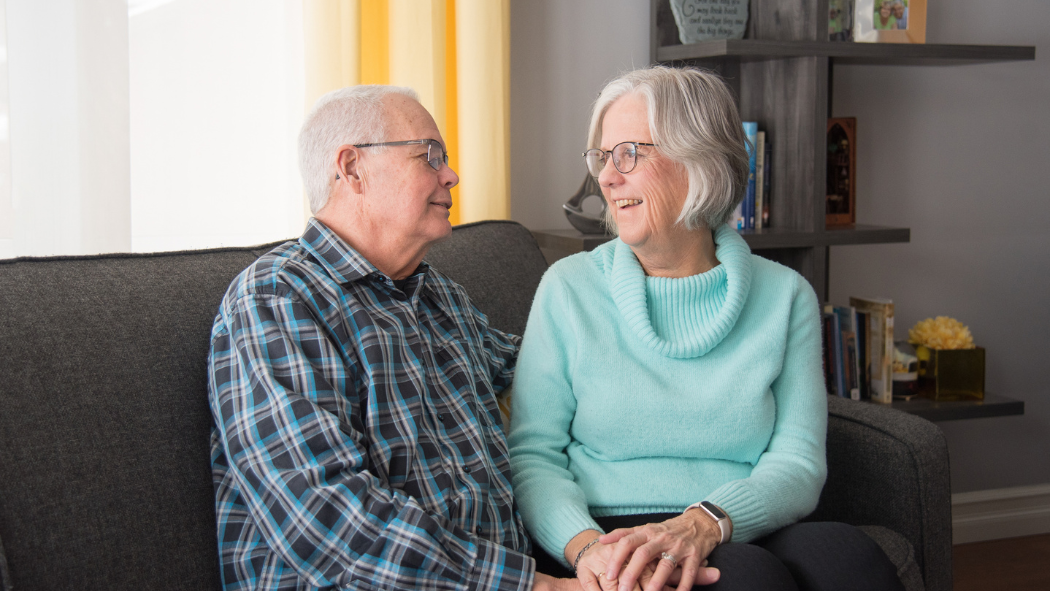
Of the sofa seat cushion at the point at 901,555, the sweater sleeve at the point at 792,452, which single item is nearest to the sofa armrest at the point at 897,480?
the sofa seat cushion at the point at 901,555

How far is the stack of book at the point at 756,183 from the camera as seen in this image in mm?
2256

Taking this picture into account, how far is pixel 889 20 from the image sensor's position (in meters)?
2.24

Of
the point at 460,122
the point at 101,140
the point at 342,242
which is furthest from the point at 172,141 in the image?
the point at 342,242

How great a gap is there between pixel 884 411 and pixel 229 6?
1.65 m

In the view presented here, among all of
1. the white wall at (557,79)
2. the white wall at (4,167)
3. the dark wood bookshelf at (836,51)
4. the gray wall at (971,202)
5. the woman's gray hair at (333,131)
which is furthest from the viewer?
the gray wall at (971,202)

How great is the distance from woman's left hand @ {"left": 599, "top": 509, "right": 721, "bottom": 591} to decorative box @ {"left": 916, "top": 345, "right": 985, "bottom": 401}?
1.47 metres

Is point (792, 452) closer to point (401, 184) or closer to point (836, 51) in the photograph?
point (401, 184)

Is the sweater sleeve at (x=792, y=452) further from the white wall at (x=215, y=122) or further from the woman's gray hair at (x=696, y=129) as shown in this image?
the white wall at (x=215, y=122)

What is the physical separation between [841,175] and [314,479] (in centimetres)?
182

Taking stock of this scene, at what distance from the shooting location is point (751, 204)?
227 cm

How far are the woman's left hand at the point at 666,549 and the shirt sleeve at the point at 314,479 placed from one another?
0.43 ft

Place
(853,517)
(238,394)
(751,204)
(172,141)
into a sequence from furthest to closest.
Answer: (751,204)
(172,141)
(853,517)
(238,394)

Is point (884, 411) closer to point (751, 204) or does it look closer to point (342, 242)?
point (751, 204)

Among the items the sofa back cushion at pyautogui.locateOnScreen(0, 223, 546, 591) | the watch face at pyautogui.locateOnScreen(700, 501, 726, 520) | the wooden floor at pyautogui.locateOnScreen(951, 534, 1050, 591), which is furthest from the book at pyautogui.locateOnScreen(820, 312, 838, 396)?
the sofa back cushion at pyautogui.locateOnScreen(0, 223, 546, 591)
